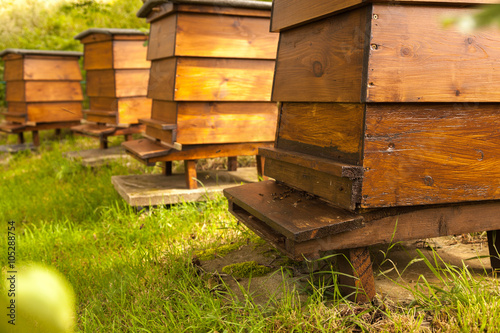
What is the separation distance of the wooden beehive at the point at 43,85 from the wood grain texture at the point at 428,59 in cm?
689

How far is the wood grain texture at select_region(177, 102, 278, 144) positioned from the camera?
12.7 feet

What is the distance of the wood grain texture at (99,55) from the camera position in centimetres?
595

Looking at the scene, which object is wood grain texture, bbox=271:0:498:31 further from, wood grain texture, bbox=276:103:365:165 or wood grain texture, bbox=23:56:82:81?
wood grain texture, bbox=23:56:82:81

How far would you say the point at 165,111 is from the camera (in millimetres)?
4086

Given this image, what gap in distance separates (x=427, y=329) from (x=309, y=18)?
1.50 metres

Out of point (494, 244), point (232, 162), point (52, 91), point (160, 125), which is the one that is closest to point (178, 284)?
point (494, 244)

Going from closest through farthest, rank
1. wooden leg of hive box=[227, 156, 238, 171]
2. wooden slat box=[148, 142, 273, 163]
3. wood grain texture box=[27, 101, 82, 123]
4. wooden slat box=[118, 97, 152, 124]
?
wooden slat box=[148, 142, 273, 163] < wooden leg of hive box=[227, 156, 238, 171] < wooden slat box=[118, 97, 152, 124] < wood grain texture box=[27, 101, 82, 123]

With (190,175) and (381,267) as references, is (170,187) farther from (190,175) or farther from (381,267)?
(381,267)

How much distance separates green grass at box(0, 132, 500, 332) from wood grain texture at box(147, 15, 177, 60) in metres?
1.40

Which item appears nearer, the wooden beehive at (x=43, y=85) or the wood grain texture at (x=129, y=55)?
the wood grain texture at (x=129, y=55)


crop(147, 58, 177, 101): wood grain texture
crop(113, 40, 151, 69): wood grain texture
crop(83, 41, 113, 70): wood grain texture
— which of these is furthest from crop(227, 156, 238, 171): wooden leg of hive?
crop(83, 41, 113, 70): wood grain texture

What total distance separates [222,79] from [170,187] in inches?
44.2

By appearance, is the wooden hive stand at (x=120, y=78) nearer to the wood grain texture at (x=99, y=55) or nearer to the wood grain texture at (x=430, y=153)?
the wood grain texture at (x=99, y=55)

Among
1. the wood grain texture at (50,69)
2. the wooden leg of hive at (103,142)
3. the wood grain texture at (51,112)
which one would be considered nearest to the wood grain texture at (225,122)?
the wooden leg of hive at (103,142)
